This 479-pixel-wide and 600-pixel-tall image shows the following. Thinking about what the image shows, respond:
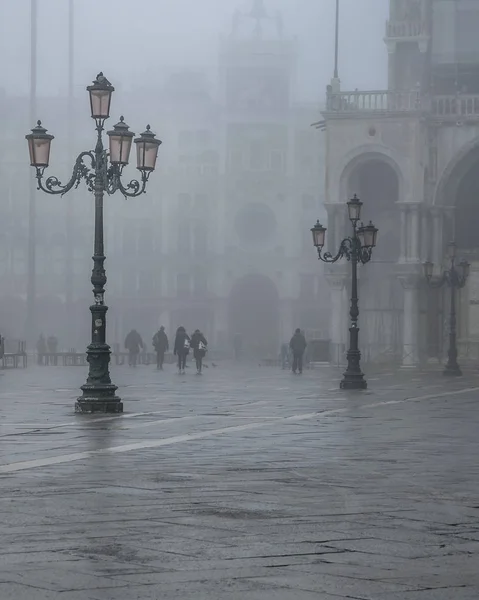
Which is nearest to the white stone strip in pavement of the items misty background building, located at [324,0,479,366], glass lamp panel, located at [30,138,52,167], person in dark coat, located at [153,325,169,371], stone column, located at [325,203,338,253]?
glass lamp panel, located at [30,138,52,167]

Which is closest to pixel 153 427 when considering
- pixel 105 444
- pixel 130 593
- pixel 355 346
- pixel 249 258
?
pixel 105 444

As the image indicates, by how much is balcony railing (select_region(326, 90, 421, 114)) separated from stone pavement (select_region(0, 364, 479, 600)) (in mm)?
32531

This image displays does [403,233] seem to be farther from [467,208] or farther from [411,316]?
[467,208]

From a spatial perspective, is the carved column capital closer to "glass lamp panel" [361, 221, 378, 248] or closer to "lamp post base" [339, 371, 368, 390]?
"glass lamp panel" [361, 221, 378, 248]

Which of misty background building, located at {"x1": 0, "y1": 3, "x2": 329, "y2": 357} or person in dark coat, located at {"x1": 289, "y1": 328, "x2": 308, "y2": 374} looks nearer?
person in dark coat, located at {"x1": 289, "y1": 328, "x2": 308, "y2": 374}

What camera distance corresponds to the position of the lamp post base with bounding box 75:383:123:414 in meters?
19.9

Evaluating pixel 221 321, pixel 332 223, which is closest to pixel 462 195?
pixel 332 223

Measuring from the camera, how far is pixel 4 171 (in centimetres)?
8512

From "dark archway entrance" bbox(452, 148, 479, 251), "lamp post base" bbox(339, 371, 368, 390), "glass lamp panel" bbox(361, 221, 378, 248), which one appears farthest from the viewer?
"dark archway entrance" bbox(452, 148, 479, 251)

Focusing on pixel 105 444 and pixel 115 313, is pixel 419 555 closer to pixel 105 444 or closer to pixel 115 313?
pixel 105 444

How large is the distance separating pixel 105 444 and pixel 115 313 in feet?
218

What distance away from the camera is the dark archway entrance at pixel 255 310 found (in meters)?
78.6

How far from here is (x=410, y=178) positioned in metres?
50.9

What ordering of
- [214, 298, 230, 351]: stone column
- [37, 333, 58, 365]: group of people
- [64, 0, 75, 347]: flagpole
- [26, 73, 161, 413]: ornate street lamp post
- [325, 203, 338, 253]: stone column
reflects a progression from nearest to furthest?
[26, 73, 161, 413]: ornate street lamp post < [325, 203, 338, 253]: stone column < [37, 333, 58, 365]: group of people < [64, 0, 75, 347]: flagpole < [214, 298, 230, 351]: stone column
